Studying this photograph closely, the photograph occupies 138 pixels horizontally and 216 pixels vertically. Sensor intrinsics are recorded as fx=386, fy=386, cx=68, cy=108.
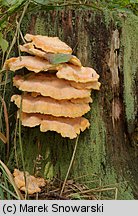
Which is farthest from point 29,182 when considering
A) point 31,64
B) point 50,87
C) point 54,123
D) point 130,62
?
point 130,62

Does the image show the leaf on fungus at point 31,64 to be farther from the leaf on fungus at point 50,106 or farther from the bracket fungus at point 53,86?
the leaf on fungus at point 50,106

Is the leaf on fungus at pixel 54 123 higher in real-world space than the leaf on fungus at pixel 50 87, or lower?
lower

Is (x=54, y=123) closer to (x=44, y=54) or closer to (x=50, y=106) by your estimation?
(x=50, y=106)

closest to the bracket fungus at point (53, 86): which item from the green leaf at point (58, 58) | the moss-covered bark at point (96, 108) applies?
the green leaf at point (58, 58)

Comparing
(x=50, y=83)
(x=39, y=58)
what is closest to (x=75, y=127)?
(x=50, y=83)

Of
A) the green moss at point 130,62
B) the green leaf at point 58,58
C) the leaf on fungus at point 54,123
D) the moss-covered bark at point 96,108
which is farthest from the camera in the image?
the green moss at point 130,62

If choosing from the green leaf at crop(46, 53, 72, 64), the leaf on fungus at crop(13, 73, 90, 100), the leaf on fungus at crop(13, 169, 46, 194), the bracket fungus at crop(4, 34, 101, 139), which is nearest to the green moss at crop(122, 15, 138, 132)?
the bracket fungus at crop(4, 34, 101, 139)

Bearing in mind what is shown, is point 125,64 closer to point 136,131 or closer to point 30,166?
point 136,131
